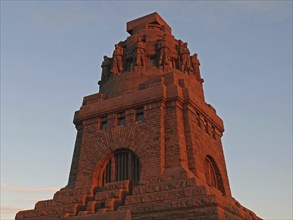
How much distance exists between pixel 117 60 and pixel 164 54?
3290 mm

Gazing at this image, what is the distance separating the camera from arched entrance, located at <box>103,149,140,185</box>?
2102cm

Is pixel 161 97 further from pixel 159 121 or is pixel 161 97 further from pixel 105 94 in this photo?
pixel 105 94

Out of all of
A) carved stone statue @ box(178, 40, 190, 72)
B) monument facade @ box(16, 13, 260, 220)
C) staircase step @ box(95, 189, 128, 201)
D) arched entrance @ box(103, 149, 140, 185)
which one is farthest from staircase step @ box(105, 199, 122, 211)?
carved stone statue @ box(178, 40, 190, 72)

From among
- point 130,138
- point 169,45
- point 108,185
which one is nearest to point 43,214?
point 108,185

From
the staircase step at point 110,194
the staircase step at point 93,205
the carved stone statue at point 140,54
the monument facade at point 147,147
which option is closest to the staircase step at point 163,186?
the monument facade at point 147,147

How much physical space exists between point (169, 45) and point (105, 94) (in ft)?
17.9

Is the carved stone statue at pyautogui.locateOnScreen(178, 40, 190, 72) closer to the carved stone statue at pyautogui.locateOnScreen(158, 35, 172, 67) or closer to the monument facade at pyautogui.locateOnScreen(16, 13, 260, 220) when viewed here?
the monument facade at pyautogui.locateOnScreen(16, 13, 260, 220)

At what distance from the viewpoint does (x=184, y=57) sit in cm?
2594

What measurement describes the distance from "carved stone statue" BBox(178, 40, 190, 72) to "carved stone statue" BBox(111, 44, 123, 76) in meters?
3.92

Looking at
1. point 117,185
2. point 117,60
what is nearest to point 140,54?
point 117,60

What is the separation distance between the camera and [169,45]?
86.6 ft

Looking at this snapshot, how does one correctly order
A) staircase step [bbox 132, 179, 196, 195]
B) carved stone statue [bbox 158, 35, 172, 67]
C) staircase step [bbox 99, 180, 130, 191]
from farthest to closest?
carved stone statue [bbox 158, 35, 172, 67] < staircase step [bbox 99, 180, 130, 191] < staircase step [bbox 132, 179, 196, 195]

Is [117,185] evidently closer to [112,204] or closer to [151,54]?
[112,204]

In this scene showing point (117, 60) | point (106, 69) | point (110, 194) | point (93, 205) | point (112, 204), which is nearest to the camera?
point (112, 204)
